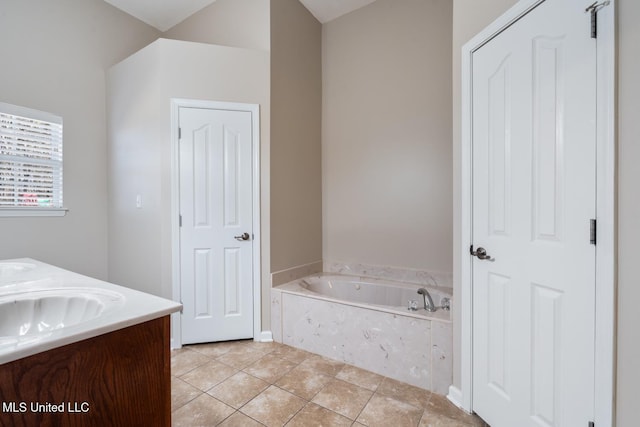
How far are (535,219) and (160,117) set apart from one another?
9.07 ft

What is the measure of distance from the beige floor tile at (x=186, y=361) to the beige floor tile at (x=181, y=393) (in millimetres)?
131

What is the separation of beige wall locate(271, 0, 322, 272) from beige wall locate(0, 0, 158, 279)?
6.04 feet

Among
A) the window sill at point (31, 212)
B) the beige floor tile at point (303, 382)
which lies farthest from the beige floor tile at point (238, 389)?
the window sill at point (31, 212)

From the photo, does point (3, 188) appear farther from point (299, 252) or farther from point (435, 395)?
point (435, 395)

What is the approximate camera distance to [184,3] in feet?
10.3

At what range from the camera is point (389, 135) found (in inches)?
119

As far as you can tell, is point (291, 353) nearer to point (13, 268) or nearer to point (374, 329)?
point (374, 329)

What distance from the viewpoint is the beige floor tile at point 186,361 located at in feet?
7.11

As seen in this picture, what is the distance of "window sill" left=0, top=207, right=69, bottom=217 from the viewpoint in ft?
8.29

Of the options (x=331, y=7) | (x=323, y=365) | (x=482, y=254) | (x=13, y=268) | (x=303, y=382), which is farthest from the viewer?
(x=331, y=7)

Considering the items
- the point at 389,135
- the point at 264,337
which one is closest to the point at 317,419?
the point at 264,337

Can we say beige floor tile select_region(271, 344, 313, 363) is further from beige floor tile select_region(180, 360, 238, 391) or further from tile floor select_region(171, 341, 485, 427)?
beige floor tile select_region(180, 360, 238, 391)

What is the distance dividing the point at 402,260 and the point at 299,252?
1.03 m

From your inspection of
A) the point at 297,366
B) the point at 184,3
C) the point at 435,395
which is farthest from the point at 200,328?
the point at 184,3
